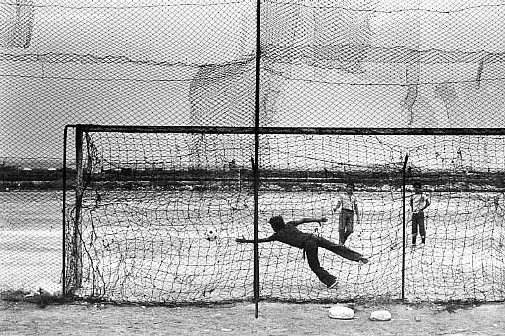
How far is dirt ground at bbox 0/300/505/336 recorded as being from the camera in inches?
243

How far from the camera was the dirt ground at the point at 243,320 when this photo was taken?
243 inches

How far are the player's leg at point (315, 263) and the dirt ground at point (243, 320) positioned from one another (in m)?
1.20

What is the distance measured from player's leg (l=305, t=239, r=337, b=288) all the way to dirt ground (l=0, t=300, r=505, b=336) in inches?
47.2

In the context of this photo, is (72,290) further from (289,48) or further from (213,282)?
(289,48)

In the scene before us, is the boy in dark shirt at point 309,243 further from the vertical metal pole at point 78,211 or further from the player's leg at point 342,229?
the player's leg at point 342,229

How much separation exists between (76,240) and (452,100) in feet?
18.6

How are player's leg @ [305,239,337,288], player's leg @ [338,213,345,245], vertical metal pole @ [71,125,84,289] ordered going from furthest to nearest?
player's leg @ [338,213,345,245]
player's leg @ [305,239,337,288]
vertical metal pole @ [71,125,84,289]

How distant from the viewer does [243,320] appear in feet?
21.6

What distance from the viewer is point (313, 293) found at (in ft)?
27.1

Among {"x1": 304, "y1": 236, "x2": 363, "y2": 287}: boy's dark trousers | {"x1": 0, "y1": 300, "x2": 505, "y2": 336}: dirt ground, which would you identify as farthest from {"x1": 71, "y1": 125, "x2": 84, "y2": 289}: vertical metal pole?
{"x1": 304, "y1": 236, "x2": 363, "y2": 287}: boy's dark trousers

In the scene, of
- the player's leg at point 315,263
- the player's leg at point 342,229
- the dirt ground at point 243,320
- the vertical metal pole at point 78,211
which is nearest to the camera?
Result: the dirt ground at point 243,320

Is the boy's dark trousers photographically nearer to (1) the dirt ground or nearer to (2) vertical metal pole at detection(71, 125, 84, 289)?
(1) the dirt ground

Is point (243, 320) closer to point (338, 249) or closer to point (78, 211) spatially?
point (338, 249)

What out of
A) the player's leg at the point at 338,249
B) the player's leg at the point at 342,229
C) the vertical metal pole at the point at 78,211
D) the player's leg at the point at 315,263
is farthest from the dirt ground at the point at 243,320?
the player's leg at the point at 342,229
